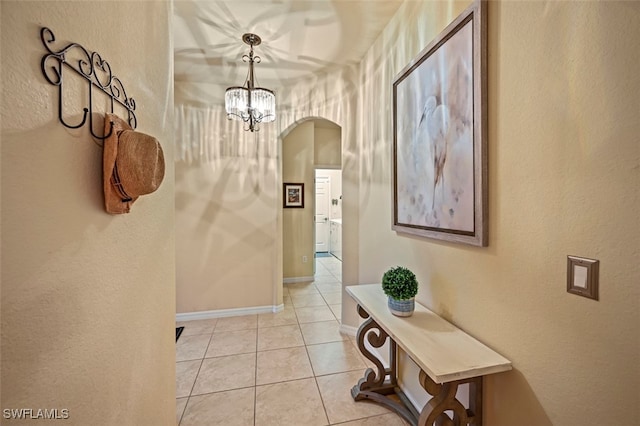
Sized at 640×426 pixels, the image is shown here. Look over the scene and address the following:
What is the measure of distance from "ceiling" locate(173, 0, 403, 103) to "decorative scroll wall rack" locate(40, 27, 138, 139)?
1.53m

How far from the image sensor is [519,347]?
1064mm

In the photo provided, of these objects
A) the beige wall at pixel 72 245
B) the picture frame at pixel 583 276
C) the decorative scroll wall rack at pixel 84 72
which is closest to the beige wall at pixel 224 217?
the beige wall at pixel 72 245

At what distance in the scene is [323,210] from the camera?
750 centimetres

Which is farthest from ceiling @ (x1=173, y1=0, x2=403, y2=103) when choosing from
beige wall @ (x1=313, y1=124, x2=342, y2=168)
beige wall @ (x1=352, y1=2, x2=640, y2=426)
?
beige wall @ (x1=313, y1=124, x2=342, y2=168)

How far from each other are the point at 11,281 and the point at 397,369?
87.2 inches

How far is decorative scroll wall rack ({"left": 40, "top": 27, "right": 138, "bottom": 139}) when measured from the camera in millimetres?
571

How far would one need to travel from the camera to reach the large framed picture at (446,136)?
120 cm

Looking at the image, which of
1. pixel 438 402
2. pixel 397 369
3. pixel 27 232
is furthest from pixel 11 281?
pixel 397 369

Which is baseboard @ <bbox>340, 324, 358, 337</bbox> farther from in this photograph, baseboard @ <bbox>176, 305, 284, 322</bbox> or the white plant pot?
the white plant pot

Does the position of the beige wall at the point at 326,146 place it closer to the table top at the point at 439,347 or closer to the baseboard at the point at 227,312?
the baseboard at the point at 227,312

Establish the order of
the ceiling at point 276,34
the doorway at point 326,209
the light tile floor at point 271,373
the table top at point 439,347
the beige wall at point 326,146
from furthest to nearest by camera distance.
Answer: the doorway at point 326,209 < the beige wall at point 326,146 < the ceiling at point 276,34 < the light tile floor at point 271,373 < the table top at point 439,347

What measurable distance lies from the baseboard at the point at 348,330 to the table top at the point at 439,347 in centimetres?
122

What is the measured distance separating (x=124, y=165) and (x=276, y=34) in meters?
Answer: 2.05

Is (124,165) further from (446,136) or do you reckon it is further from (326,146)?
(326,146)
